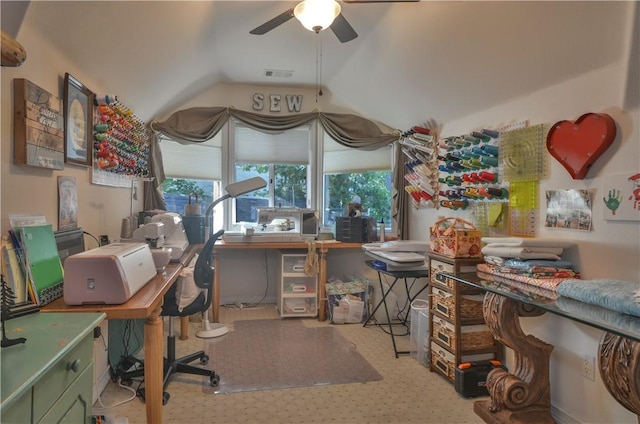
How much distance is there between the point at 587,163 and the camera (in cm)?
189

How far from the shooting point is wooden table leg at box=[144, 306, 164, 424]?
1.77 metres

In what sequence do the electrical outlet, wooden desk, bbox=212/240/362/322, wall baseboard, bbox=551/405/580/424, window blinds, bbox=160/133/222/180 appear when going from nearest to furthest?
the electrical outlet, wall baseboard, bbox=551/405/580/424, wooden desk, bbox=212/240/362/322, window blinds, bbox=160/133/222/180

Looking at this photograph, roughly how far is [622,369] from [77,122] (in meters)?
2.75

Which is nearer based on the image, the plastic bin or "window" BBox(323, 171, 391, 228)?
the plastic bin

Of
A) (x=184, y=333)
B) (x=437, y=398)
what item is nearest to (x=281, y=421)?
(x=437, y=398)

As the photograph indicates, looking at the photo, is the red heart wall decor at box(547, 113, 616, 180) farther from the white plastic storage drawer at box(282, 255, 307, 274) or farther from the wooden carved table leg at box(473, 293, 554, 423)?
the white plastic storage drawer at box(282, 255, 307, 274)

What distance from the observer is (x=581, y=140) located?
6.33 feet

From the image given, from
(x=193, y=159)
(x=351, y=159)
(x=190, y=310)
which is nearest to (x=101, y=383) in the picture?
(x=190, y=310)

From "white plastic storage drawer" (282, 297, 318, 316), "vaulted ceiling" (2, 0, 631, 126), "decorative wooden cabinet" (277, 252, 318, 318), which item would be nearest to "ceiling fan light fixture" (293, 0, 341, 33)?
"vaulted ceiling" (2, 0, 631, 126)

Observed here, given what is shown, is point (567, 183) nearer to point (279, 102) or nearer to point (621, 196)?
point (621, 196)

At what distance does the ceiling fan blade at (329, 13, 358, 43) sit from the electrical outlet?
2.27m

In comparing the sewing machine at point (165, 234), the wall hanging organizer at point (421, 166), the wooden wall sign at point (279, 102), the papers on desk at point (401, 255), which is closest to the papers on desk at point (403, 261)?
the papers on desk at point (401, 255)

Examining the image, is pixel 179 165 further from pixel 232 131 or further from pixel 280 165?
pixel 280 165

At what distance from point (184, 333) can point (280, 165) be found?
2177 mm
